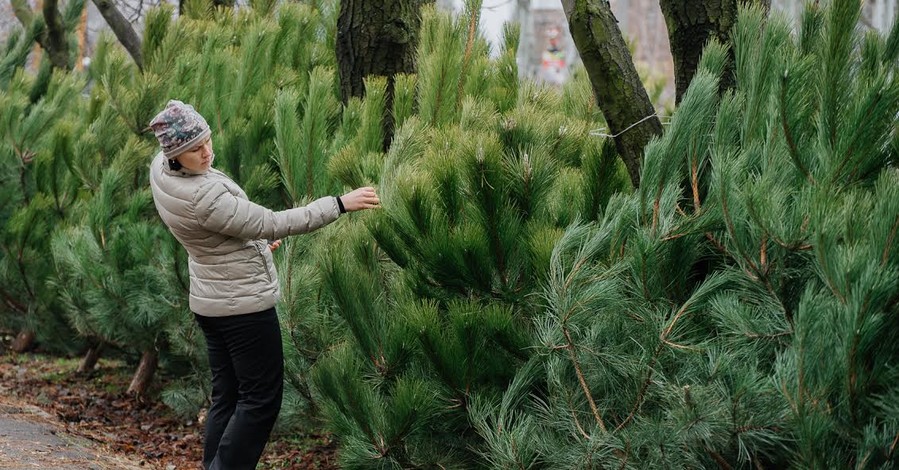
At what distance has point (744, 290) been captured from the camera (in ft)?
8.61

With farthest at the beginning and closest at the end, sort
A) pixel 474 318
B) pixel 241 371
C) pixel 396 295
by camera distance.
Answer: pixel 241 371 < pixel 396 295 < pixel 474 318

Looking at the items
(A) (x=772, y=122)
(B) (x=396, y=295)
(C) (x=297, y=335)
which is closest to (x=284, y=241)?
(C) (x=297, y=335)

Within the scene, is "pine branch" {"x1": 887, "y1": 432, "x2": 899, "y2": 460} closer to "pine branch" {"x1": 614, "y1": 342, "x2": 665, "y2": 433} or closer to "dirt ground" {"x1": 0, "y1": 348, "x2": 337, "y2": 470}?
"pine branch" {"x1": 614, "y1": 342, "x2": 665, "y2": 433}

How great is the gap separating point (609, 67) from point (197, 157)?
140 cm

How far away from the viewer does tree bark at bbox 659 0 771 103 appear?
3.33 metres

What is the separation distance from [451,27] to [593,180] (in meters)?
1.24

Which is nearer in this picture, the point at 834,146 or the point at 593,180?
the point at 834,146

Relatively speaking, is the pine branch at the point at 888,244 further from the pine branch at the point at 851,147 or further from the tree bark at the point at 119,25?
the tree bark at the point at 119,25

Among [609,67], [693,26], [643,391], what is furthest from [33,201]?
[643,391]

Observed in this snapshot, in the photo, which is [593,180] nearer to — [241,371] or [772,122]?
[772,122]

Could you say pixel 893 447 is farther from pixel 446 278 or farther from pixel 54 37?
pixel 54 37

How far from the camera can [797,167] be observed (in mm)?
2637

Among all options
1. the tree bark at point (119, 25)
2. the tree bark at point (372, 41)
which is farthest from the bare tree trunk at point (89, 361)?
the tree bark at point (372, 41)

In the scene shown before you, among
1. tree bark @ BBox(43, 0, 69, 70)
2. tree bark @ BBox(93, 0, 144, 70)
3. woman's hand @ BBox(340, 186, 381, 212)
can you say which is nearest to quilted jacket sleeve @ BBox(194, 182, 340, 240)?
woman's hand @ BBox(340, 186, 381, 212)
